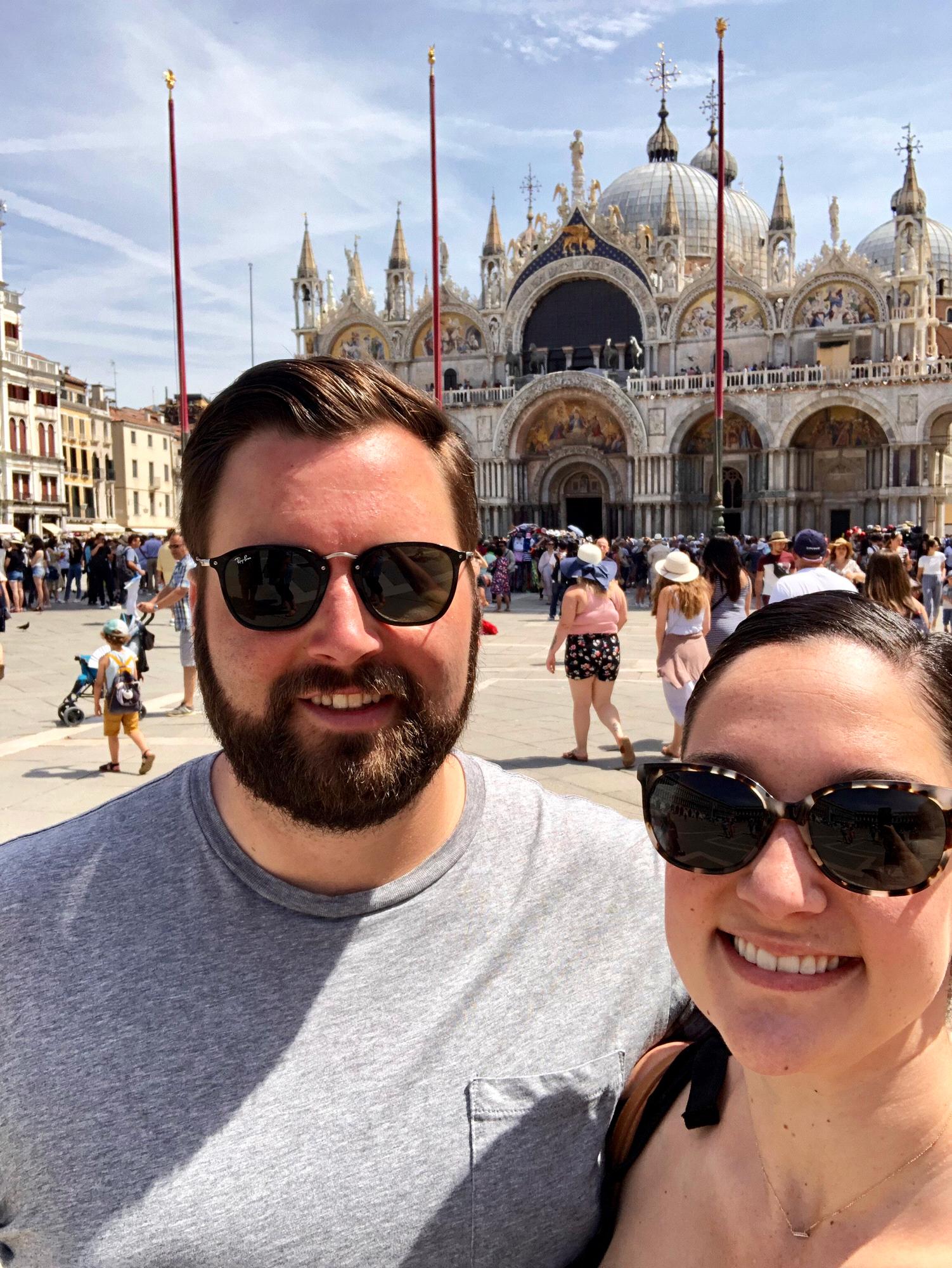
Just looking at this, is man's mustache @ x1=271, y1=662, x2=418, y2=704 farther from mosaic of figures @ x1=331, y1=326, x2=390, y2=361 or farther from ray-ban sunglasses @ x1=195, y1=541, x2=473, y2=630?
mosaic of figures @ x1=331, y1=326, x2=390, y2=361

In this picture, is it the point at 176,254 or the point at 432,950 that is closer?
the point at 432,950

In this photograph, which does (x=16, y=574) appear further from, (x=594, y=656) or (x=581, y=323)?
(x=581, y=323)

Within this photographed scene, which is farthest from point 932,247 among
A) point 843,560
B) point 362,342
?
point 843,560

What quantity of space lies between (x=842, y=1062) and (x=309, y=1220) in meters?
0.61

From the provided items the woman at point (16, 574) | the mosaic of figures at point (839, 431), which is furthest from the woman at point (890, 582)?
the mosaic of figures at point (839, 431)

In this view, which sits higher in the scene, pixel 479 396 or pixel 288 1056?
pixel 479 396

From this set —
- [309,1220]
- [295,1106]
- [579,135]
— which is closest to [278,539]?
[295,1106]

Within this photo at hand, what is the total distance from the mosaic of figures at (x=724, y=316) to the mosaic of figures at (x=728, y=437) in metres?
2.70

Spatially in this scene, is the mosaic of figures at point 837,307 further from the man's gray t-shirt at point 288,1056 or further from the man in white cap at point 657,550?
the man's gray t-shirt at point 288,1056

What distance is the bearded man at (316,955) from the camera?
1.10 meters

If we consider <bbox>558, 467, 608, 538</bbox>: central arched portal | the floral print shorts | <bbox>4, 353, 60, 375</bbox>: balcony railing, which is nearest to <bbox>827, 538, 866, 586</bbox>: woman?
the floral print shorts

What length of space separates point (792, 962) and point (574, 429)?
2977 centimetres


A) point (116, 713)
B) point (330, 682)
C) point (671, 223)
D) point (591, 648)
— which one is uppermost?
point (671, 223)

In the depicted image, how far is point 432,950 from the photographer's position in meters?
1.22
